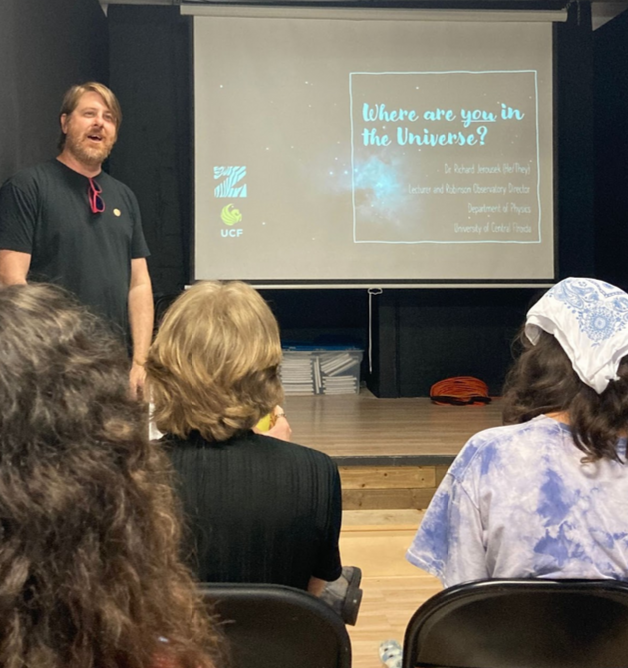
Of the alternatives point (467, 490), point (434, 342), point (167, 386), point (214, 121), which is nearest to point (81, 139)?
point (214, 121)

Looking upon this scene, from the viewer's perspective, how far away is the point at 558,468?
1.19 meters

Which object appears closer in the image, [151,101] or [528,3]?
[528,3]

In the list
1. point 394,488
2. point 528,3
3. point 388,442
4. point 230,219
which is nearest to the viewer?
point 394,488

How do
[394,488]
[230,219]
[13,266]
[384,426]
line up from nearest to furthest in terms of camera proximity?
[13,266]
[394,488]
[384,426]
[230,219]

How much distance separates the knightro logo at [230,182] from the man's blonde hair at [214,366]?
2.80m

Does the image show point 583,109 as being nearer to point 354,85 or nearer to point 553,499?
point 354,85

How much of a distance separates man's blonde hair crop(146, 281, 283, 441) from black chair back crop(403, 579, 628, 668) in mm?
444

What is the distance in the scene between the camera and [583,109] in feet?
14.8

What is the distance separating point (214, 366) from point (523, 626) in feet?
2.09

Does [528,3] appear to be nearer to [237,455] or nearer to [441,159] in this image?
→ [441,159]

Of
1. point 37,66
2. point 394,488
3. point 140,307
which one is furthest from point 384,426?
point 37,66

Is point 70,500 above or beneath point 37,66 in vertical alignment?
beneath

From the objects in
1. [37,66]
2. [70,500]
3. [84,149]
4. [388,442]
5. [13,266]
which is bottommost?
[388,442]

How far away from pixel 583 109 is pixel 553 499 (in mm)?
3892
